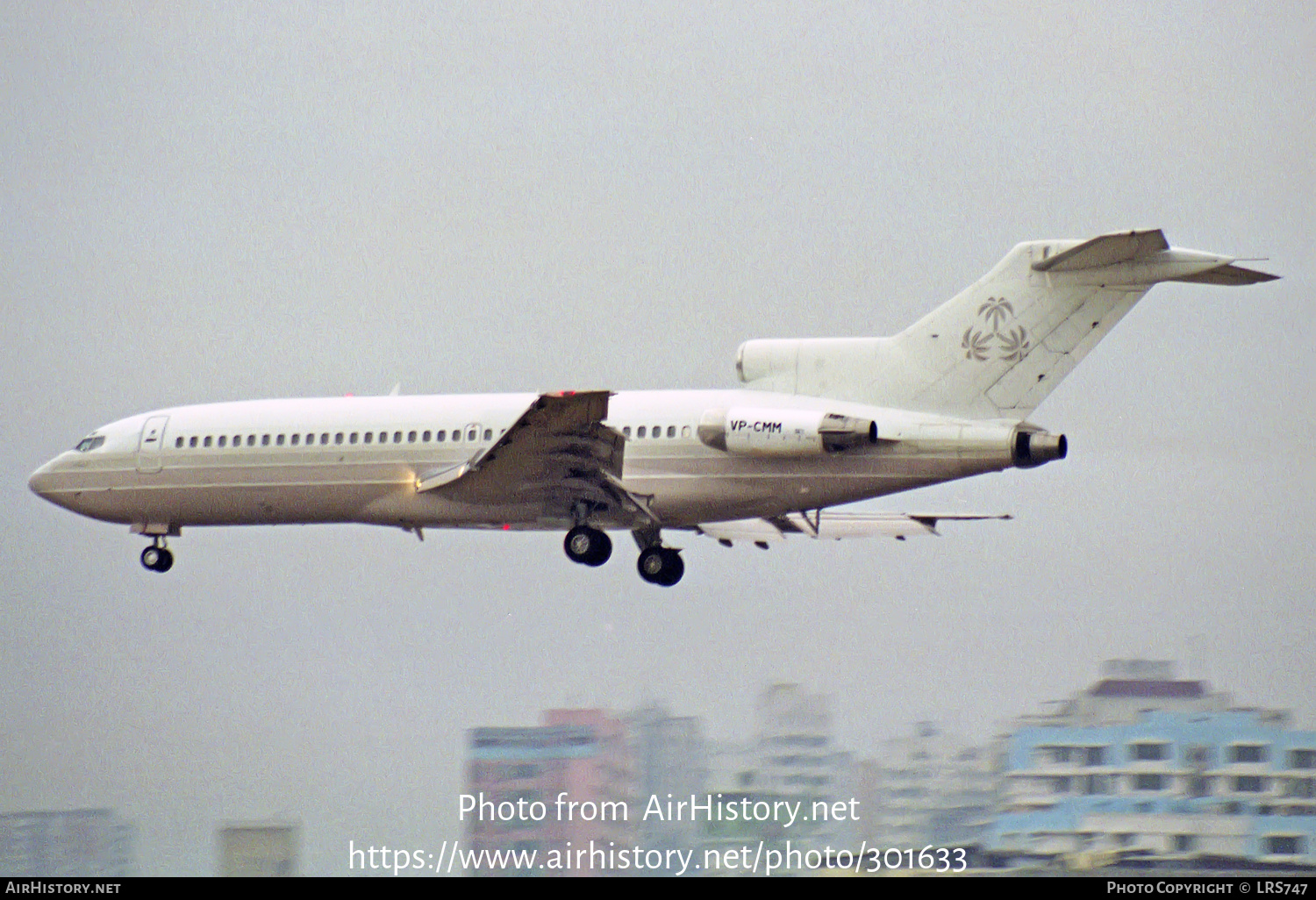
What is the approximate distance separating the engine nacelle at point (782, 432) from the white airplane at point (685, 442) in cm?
4

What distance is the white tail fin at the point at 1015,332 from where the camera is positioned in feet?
112

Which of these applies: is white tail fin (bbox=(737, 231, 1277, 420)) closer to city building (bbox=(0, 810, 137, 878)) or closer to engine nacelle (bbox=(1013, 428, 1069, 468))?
engine nacelle (bbox=(1013, 428, 1069, 468))

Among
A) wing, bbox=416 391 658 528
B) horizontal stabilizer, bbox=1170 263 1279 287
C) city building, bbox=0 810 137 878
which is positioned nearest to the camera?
horizontal stabilizer, bbox=1170 263 1279 287

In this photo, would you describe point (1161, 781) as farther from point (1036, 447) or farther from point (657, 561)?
point (1036, 447)

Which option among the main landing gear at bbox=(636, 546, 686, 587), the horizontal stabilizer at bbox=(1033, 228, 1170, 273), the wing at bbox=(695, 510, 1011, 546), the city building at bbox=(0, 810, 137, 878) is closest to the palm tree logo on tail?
the horizontal stabilizer at bbox=(1033, 228, 1170, 273)

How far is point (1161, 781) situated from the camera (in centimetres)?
5291

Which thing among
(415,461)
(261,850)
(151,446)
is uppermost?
(151,446)

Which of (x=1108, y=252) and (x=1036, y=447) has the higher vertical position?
(x=1108, y=252)

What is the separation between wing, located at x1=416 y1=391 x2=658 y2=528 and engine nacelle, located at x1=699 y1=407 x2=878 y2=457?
1.98 meters

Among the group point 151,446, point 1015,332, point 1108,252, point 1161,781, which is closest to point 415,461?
point 151,446

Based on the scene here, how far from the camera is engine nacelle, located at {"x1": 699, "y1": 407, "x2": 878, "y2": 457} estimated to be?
34781 mm

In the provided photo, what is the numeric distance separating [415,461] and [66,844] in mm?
13173

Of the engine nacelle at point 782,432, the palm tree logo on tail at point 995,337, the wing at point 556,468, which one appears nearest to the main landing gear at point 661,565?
the wing at point 556,468

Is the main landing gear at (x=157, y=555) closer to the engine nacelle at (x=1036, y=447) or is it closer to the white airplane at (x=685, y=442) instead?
the white airplane at (x=685, y=442)
